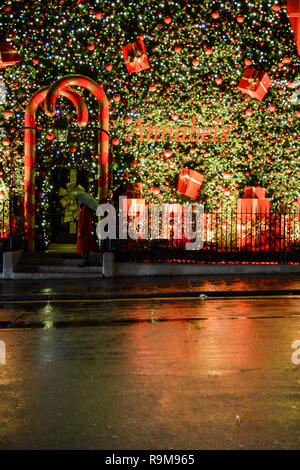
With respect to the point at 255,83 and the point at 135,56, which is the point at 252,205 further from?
the point at 135,56

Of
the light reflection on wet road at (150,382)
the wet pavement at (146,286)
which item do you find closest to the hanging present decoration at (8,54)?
the wet pavement at (146,286)

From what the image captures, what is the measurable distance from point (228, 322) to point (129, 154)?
492 inches

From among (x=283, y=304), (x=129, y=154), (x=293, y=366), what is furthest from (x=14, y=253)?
(x=293, y=366)

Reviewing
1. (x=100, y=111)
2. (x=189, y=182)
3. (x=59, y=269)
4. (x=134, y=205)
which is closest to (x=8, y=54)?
(x=100, y=111)

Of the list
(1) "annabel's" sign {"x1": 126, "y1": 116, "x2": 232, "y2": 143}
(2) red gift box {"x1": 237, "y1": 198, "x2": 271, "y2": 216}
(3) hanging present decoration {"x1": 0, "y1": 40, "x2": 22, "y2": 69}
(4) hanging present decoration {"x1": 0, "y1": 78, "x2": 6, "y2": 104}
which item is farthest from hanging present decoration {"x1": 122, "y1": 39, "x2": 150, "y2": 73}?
(2) red gift box {"x1": 237, "y1": 198, "x2": 271, "y2": 216}

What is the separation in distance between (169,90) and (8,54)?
602 cm

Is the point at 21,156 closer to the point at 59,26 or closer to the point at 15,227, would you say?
the point at 15,227

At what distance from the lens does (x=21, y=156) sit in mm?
20609

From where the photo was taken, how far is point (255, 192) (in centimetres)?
2148

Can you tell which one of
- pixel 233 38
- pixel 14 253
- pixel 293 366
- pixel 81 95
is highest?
pixel 233 38

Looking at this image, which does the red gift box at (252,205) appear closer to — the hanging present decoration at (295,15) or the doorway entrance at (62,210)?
the hanging present decoration at (295,15)

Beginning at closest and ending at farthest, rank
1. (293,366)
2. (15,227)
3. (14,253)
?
(293,366), (14,253), (15,227)

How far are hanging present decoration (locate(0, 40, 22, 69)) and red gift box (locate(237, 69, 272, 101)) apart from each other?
26.7 ft

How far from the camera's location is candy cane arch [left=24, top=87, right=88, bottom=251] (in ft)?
60.2
